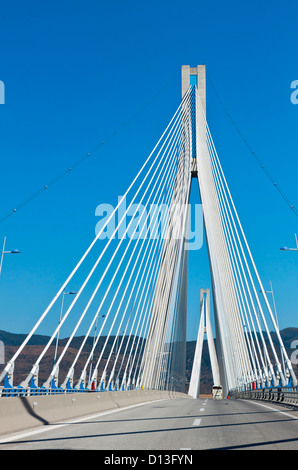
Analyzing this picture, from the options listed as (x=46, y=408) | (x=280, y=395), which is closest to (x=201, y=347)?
(x=280, y=395)

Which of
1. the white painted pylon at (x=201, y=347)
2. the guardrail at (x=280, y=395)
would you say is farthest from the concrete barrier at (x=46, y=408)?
the white painted pylon at (x=201, y=347)

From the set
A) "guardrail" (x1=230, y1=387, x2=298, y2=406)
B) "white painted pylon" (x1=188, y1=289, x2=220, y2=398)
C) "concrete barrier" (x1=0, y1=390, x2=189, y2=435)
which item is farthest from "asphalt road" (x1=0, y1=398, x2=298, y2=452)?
"white painted pylon" (x1=188, y1=289, x2=220, y2=398)

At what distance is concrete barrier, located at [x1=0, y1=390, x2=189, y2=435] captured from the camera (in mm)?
8188

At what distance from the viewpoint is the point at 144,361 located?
92.6 feet

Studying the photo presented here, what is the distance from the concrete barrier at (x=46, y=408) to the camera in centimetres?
819

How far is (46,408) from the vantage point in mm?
10383

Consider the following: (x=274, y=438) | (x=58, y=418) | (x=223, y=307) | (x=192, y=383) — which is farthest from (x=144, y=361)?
(x=192, y=383)

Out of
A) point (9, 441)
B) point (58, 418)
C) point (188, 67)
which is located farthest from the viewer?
point (188, 67)

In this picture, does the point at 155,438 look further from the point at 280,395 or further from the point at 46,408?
the point at 280,395

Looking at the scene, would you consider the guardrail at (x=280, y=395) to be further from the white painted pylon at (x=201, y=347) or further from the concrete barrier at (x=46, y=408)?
the white painted pylon at (x=201, y=347)

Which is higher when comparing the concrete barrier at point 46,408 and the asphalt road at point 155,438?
the concrete barrier at point 46,408

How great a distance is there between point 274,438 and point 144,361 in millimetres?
21204

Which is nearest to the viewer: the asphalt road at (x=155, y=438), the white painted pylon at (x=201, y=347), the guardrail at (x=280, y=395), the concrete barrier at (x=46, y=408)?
the asphalt road at (x=155, y=438)

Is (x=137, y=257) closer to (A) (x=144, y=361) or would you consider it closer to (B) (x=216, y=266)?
(A) (x=144, y=361)
